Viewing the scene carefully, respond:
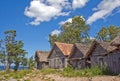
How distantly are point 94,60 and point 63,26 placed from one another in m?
34.7

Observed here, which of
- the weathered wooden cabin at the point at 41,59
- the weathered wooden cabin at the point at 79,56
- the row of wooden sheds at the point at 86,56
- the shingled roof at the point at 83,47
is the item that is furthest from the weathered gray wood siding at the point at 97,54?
the weathered wooden cabin at the point at 41,59

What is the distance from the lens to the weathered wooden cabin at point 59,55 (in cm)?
5125

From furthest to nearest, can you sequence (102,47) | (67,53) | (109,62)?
(67,53), (102,47), (109,62)

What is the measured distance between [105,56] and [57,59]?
18560 millimetres

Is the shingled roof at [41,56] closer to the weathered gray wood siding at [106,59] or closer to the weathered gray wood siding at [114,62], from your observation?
the weathered gray wood siding at [106,59]

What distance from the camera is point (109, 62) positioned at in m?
33.7

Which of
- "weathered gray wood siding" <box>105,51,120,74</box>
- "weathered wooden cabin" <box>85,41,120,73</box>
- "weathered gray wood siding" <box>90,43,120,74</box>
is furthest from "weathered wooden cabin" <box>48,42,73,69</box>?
"weathered gray wood siding" <box>105,51,120,74</box>

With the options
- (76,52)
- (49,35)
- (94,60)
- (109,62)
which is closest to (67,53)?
(76,52)

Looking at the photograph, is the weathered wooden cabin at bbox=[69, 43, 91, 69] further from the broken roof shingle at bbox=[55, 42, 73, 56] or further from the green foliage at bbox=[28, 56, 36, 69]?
the green foliage at bbox=[28, 56, 36, 69]

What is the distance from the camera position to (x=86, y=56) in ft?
136

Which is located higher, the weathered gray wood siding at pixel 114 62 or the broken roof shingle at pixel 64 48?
the broken roof shingle at pixel 64 48

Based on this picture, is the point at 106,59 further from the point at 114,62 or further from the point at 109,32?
the point at 109,32

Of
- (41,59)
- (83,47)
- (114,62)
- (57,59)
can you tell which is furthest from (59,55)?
(114,62)

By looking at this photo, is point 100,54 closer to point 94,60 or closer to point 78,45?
point 94,60
